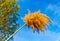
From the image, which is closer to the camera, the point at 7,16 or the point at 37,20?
the point at 37,20

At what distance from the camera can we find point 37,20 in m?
8.44

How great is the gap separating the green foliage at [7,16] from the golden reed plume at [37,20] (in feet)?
22.5

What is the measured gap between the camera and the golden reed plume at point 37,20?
328 inches

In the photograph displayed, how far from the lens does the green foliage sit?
615 inches

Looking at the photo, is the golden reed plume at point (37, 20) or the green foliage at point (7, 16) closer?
the golden reed plume at point (37, 20)

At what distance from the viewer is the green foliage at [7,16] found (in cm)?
1563

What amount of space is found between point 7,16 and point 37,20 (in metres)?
7.74

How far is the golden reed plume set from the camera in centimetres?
832

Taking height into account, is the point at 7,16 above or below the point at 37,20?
above

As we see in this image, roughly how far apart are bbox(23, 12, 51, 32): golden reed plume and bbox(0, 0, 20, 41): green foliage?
6871 millimetres

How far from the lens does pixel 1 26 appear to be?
15.6 meters

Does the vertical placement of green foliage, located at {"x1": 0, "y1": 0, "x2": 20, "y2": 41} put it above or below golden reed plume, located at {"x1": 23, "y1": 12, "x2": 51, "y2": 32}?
above

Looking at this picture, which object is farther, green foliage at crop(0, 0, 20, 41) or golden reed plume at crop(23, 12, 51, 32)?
green foliage at crop(0, 0, 20, 41)

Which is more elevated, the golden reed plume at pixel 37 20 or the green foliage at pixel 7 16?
the green foliage at pixel 7 16
